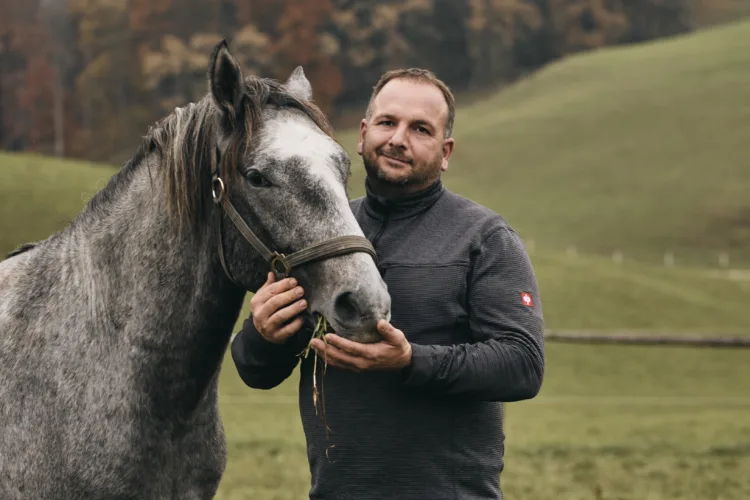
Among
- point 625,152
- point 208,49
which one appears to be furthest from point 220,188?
point 208,49

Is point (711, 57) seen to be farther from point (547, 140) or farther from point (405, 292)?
point (405, 292)

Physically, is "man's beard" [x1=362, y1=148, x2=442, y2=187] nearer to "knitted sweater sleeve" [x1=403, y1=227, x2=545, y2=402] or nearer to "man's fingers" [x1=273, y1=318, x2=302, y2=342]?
"knitted sweater sleeve" [x1=403, y1=227, x2=545, y2=402]

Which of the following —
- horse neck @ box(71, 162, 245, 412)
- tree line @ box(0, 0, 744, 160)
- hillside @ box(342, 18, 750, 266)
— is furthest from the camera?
tree line @ box(0, 0, 744, 160)

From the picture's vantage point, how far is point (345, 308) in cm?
263

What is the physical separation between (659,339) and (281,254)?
8.91m

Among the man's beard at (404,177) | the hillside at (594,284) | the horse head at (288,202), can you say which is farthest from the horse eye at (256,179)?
the hillside at (594,284)

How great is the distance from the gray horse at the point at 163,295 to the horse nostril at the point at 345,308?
0.39 ft

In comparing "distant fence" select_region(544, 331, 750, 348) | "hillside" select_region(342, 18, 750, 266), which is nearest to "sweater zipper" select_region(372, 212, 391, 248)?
"distant fence" select_region(544, 331, 750, 348)

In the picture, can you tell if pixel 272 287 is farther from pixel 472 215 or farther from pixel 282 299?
pixel 472 215

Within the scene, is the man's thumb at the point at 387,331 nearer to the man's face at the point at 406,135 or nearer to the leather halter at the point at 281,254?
the leather halter at the point at 281,254

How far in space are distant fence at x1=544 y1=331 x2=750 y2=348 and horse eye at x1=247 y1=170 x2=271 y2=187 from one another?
852 cm

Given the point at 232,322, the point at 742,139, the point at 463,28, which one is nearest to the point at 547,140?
the point at 742,139

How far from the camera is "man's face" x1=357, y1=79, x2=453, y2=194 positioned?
3.06 meters

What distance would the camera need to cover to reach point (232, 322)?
313cm
